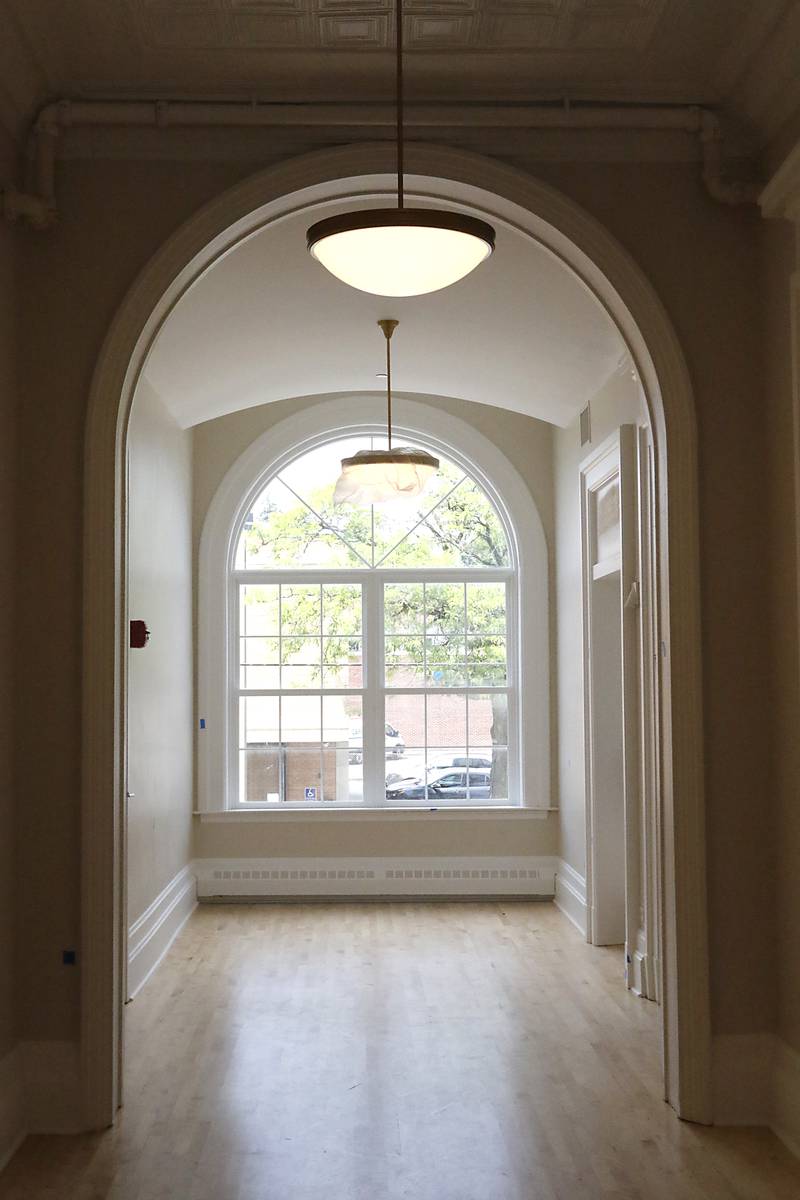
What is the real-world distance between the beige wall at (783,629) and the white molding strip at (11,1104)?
2.49 m

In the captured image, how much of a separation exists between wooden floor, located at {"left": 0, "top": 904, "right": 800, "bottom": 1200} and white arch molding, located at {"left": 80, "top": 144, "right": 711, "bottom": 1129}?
0.27m

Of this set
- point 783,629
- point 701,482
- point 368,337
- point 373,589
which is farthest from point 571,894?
point 701,482

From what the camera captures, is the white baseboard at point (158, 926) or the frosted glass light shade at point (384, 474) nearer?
the white baseboard at point (158, 926)

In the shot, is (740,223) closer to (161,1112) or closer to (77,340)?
(77,340)

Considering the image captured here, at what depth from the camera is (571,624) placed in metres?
7.27

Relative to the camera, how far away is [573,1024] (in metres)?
4.94

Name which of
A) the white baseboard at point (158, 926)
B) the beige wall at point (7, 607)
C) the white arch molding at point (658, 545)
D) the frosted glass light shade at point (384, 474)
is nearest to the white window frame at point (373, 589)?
the white baseboard at point (158, 926)

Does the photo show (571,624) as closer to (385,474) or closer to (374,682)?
(374,682)

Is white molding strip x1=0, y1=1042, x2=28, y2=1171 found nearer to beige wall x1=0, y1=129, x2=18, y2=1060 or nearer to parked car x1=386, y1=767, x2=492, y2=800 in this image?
beige wall x1=0, y1=129, x2=18, y2=1060

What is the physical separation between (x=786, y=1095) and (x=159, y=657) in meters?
4.05

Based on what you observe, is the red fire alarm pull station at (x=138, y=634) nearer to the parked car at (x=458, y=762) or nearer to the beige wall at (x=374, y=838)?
the beige wall at (x=374, y=838)

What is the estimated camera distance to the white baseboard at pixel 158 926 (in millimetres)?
5566

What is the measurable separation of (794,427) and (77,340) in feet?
7.94

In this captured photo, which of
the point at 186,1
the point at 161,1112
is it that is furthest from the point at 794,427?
the point at 161,1112
